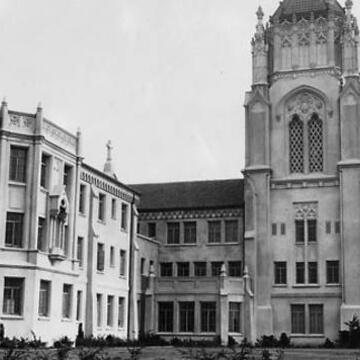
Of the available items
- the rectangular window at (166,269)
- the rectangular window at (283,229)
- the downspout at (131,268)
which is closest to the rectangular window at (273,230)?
the rectangular window at (283,229)

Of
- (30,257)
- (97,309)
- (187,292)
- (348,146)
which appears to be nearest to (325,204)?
(348,146)

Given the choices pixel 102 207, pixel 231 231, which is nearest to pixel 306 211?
pixel 231 231

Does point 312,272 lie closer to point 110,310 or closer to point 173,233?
point 173,233

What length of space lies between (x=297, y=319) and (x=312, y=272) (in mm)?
3685

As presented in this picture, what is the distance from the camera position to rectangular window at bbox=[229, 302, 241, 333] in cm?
5675

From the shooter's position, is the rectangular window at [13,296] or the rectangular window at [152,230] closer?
the rectangular window at [13,296]

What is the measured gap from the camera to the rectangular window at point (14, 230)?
41.8m

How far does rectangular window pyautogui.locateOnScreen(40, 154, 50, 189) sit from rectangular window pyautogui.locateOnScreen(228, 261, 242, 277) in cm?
2184

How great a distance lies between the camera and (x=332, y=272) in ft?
188

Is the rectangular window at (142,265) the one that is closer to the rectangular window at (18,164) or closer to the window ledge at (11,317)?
the rectangular window at (18,164)

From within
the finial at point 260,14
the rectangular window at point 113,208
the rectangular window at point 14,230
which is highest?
the finial at point 260,14

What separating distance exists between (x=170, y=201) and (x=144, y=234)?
3557 mm

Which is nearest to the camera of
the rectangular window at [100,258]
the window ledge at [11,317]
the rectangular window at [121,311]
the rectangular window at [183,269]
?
the window ledge at [11,317]

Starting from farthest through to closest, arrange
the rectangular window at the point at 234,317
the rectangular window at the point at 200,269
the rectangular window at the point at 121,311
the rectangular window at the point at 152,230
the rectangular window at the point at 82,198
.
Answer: the rectangular window at the point at 152,230 → the rectangular window at the point at 200,269 → the rectangular window at the point at 234,317 → the rectangular window at the point at 121,311 → the rectangular window at the point at 82,198
